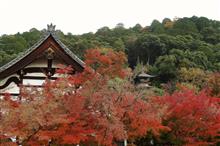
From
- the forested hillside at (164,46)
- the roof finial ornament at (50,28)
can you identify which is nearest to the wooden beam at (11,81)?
the roof finial ornament at (50,28)

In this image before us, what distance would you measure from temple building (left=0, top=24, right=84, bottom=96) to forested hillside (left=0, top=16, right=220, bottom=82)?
29666mm

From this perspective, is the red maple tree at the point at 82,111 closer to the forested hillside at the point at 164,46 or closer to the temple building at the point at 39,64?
the temple building at the point at 39,64

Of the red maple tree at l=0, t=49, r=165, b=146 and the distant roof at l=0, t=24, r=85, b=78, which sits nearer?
the red maple tree at l=0, t=49, r=165, b=146

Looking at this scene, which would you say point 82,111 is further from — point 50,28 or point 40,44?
point 50,28

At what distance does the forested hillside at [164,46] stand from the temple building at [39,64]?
29666 mm

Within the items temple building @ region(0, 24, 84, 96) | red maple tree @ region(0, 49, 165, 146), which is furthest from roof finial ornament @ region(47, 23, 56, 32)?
red maple tree @ region(0, 49, 165, 146)

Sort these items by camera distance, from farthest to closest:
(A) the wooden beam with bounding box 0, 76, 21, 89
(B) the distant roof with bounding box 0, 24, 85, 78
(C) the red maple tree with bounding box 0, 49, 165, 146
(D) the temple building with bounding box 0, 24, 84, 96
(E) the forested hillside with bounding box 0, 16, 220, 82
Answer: (E) the forested hillside with bounding box 0, 16, 220, 82, (A) the wooden beam with bounding box 0, 76, 21, 89, (D) the temple building with bounding box 0, 24, 84, 96, (B) the distant roof with bounding box 0, 24, 85, 78, (C) the red maple tree with bounding box 0, 49, 165, 146

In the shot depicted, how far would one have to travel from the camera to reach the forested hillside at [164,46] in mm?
56375

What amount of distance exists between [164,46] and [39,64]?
46910mm

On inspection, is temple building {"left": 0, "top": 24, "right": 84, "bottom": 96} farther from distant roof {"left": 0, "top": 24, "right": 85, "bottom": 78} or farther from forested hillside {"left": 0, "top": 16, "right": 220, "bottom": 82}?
forested hillside {"left": 0, "top": 16, "right": 220, "bottom": 82}

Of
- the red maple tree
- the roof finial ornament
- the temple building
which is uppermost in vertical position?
the roof finial ornament

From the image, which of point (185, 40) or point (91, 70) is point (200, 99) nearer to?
point (91, 70)

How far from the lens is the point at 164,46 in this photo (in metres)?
66.6

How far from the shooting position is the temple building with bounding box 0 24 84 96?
68.9 ft
